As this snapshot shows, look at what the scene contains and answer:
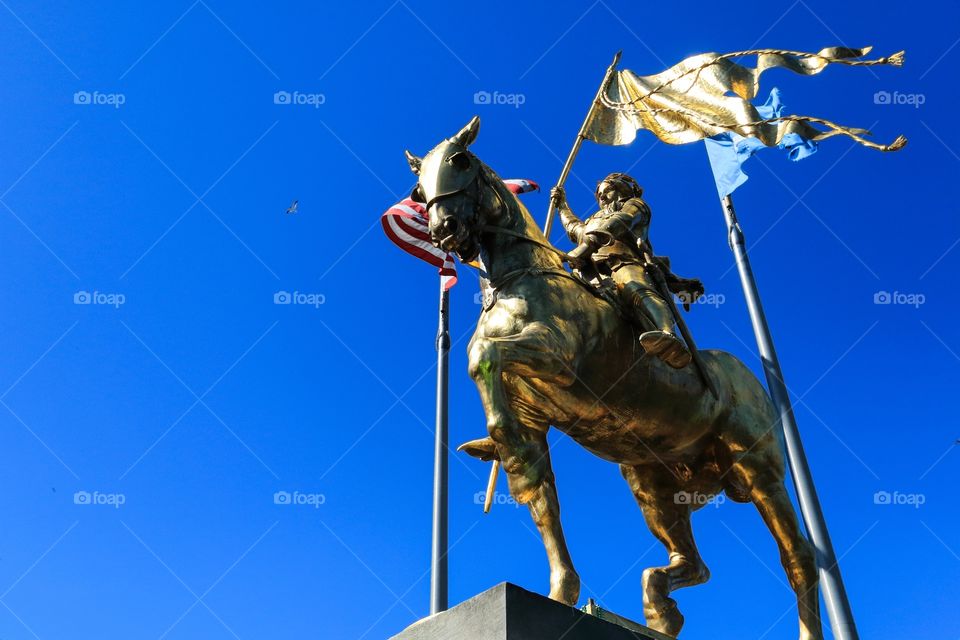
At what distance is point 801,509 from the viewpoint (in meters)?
12.8

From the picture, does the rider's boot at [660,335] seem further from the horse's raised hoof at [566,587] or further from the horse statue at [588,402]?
the horse's raised hoof at [566,587]

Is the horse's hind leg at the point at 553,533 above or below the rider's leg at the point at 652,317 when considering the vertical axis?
below

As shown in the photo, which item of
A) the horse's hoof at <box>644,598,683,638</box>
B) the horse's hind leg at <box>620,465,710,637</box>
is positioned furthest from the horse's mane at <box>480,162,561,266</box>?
the horse's hoof at <box>644,598,683,638</box>

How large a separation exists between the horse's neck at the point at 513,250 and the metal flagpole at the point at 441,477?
19.9 feet

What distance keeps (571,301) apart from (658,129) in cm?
479

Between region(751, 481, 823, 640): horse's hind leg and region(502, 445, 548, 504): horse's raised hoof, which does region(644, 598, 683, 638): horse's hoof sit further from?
region(502, 445, 548, 504): horse's raised hoof

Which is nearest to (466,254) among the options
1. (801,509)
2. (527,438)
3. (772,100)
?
(527,438)

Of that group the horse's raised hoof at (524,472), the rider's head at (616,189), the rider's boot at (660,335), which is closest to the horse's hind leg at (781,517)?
the rider's boot at (660,335)

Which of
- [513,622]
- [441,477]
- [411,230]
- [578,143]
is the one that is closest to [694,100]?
[578,143]

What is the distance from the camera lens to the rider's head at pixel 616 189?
9.13m

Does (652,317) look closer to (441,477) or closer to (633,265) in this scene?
A: (633,265)

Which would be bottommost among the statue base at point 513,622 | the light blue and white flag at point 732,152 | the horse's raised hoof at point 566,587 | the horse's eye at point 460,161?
the statue base at point 513,622

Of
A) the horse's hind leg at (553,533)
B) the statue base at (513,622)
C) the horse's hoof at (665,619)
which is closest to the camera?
the statue base at (513,622)

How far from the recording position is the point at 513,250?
293 inches
